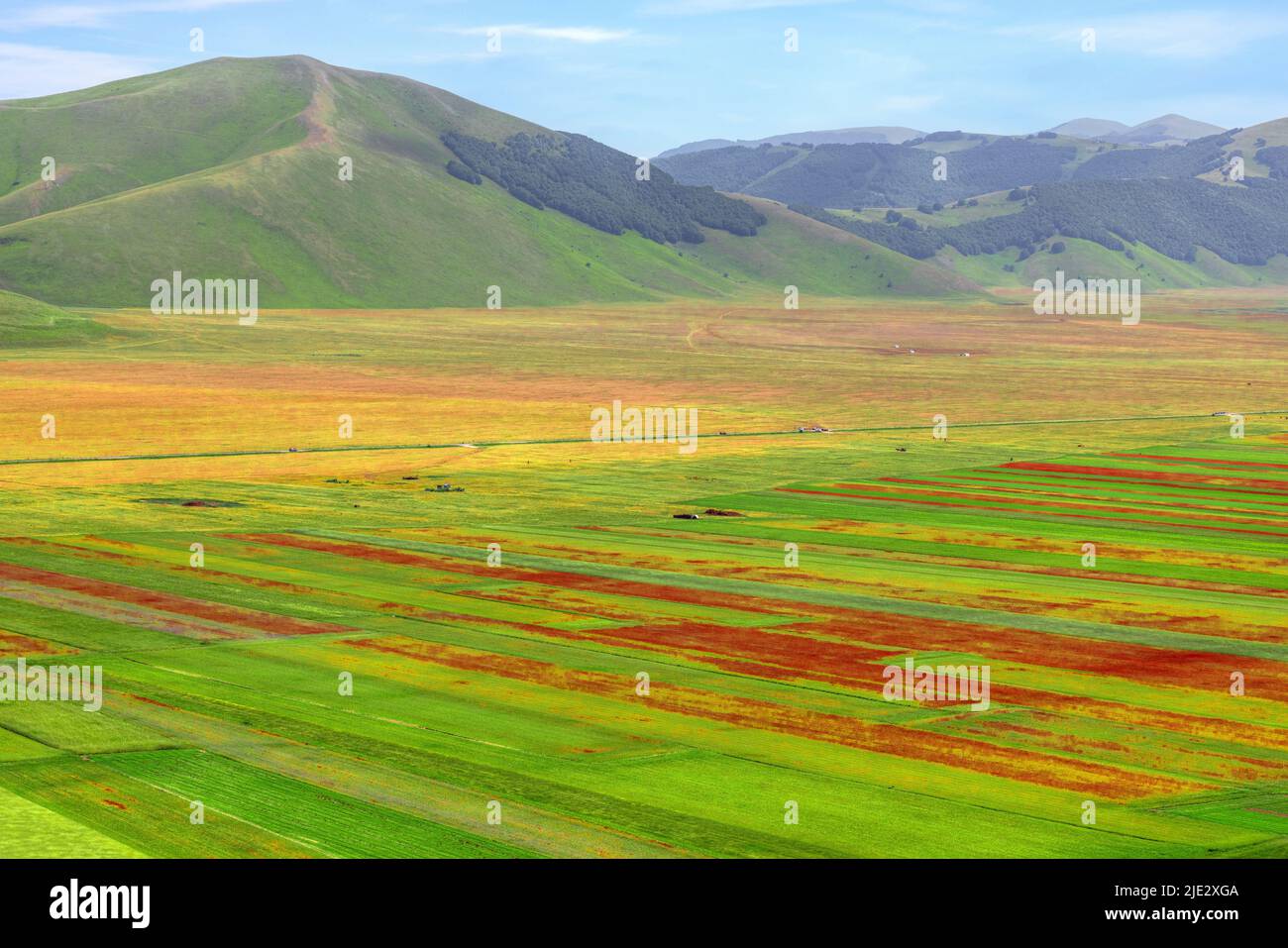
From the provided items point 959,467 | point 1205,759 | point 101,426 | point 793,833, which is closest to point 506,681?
point 793,833

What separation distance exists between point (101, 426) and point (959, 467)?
6845 centimetres

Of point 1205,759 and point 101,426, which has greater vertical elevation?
point 101,426

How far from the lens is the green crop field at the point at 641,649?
1264 inches

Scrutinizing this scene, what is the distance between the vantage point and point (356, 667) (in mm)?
46156

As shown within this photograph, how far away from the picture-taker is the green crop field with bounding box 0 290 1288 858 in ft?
105

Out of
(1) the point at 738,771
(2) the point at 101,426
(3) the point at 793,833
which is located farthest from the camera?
(2) the point at 101,426

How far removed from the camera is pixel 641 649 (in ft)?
163

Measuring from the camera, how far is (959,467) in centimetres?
10362
